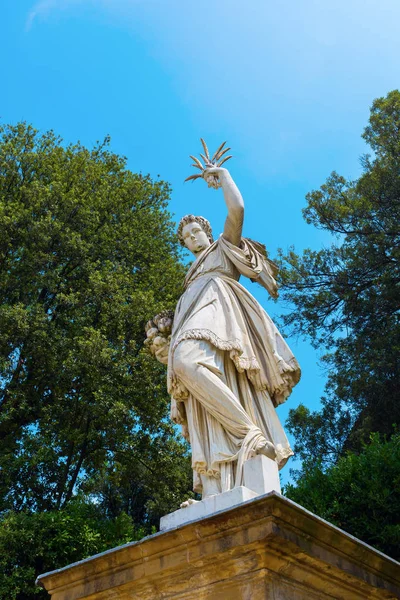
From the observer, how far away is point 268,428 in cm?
491

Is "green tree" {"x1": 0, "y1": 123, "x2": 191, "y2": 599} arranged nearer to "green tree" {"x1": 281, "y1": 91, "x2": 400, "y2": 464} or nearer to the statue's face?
"green tree" {"x1": 281, "y1": 91, "x2": 400, "y2": 464}

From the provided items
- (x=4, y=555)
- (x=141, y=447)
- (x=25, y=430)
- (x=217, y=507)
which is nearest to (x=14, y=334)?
(x=25, y=430)

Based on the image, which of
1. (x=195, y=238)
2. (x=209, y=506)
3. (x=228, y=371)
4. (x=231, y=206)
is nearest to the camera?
(x=209, y=506)

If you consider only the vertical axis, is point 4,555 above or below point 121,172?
below

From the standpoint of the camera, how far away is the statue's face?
6.22 m

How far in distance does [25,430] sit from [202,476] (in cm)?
1076

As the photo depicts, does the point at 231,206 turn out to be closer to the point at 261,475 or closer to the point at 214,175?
the point at 214,175

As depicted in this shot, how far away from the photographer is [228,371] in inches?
199

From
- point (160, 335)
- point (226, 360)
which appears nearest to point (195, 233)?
point (160, 335)

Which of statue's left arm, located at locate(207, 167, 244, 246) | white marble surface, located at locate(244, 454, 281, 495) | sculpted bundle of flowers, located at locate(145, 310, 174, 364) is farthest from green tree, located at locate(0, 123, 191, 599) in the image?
white marble surface, located at locate(244, 454, 281, 495)

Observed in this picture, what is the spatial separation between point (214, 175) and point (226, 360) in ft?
5.62

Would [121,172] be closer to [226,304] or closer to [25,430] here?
[25,430]

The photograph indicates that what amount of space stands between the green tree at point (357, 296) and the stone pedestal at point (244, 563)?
1253 centimetres

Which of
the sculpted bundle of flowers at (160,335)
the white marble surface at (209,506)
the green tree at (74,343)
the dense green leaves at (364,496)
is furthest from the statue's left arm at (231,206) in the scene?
the green tree at (74,343)
